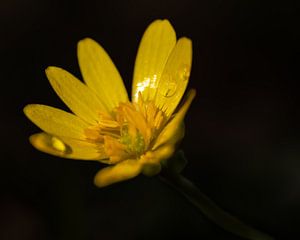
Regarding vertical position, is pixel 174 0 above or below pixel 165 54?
above

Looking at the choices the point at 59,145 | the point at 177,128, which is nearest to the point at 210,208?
the point at 177,128

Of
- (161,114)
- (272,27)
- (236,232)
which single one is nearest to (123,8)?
(272,27)

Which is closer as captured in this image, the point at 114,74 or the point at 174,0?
the point at 114,74

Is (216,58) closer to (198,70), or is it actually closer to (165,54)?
(198,70)

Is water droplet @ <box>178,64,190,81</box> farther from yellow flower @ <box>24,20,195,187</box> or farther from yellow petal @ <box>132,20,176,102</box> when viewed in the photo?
yellow petal @ <box>132,20,176,102</box>

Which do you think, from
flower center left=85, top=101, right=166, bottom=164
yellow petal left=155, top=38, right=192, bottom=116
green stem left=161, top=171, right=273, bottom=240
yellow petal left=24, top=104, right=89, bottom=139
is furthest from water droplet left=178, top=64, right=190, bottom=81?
yellow petal left=24, top=104, right=89, bottom=139

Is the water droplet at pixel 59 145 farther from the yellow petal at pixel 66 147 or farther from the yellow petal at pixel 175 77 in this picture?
the yellow petal at pixel 175 77

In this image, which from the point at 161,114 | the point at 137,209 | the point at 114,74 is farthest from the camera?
the point at 137,209
